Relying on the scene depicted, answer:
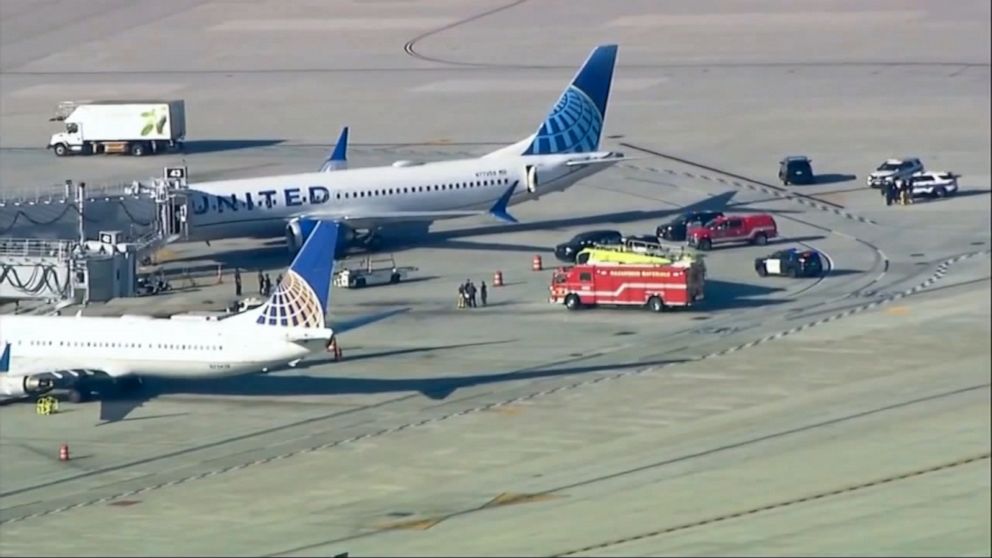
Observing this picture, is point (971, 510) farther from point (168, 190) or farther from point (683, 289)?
point (168, 190)

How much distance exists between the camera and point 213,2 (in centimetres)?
3550

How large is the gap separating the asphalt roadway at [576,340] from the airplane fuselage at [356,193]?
1363 mm

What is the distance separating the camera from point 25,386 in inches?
2077

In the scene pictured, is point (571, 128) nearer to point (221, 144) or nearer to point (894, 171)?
point (894, 171)

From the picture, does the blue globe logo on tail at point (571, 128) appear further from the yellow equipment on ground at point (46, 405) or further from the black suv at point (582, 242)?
the yellow equipment on ground at point (46, 405)

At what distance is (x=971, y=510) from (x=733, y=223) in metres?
41.9

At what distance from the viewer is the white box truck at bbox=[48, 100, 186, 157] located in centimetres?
9162

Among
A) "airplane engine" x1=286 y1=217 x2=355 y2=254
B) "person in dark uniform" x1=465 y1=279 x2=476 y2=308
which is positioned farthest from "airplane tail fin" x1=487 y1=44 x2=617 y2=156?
"person in dark uniform" x1=465 y1=279 x2=476 y2=308

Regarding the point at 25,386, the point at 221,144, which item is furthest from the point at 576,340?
the point at 221,144

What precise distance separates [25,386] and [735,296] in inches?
782

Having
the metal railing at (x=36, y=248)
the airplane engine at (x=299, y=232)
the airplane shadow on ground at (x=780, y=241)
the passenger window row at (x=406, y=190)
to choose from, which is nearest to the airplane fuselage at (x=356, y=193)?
the passenger window row at (x=406, y=190)

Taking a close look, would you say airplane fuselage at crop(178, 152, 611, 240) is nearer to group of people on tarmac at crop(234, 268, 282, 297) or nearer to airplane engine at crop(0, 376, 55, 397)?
group of people on tarmac at crop(234, 268, 282, 297)

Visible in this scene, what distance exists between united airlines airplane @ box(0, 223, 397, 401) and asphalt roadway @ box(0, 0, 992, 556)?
2.79 ft

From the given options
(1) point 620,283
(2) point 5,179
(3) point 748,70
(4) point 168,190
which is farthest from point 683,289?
(2) point 5,179
